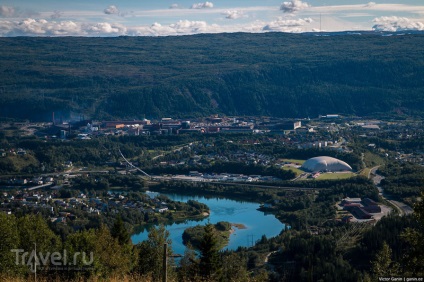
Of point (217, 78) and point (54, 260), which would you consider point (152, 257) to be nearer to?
point (54, 260)

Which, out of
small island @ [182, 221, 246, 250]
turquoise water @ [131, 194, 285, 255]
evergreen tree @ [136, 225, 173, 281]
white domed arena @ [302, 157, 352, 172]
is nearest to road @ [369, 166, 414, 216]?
white domed arena @ [302, 157, 352, 172]

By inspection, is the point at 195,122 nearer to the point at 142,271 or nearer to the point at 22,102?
the point at 22,102

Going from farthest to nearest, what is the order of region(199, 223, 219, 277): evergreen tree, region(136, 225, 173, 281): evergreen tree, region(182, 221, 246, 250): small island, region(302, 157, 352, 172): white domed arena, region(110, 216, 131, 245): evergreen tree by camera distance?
1. region(302, 157, 352, 172): white domed arena
2. region(182, 221, 246, 250): small island
3. region(110, 216, 131, 245): evergreen tree
4. region(136, 225, 173, 281): evergreen tree
5. region(199, 223, 219, 277): evergreen tree

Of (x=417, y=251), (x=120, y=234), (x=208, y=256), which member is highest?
(x=417, y=251)

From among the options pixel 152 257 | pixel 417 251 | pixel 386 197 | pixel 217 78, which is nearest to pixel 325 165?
pixel 386 197

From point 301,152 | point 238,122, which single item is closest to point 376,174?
point 301,152

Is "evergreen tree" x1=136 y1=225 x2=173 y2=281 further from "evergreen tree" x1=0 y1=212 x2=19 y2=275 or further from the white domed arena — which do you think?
the white domed arena
